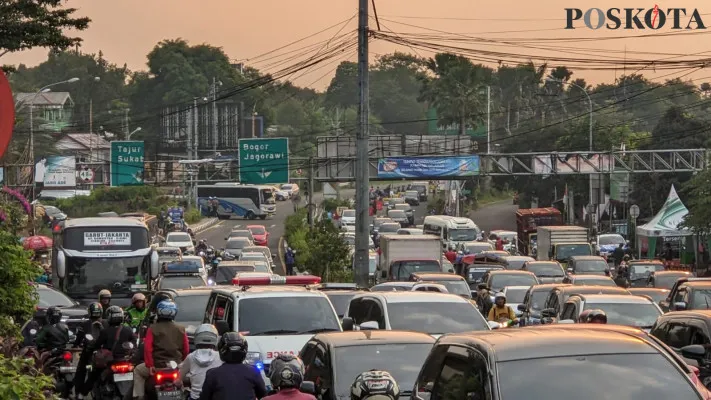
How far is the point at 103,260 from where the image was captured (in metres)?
34.2

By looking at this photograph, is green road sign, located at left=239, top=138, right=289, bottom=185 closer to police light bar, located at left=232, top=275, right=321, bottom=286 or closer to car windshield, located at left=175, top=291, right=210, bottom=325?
police light bar, located at left=232, top=275, right=321, bottom=286

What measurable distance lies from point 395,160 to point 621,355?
53515mm

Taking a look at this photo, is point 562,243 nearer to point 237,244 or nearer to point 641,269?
point 641,269

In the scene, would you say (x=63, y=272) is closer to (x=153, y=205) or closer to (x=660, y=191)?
(x=660, y=191)

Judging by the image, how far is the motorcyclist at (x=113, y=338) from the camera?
1627cm

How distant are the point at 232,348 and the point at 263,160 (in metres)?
46.5

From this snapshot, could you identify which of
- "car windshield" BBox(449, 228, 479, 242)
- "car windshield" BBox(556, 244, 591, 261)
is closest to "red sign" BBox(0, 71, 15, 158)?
"car windshield" BBox(556, 244, 591, 261)

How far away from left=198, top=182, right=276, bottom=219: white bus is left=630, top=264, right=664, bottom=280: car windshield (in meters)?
65.2

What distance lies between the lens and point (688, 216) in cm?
5275

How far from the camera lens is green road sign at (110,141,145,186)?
59.3 metres

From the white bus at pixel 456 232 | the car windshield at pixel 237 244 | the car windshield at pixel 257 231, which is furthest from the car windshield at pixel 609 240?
the car windshield at pixel 257 231

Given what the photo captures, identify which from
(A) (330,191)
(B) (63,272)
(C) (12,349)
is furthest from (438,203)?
(C) (12,349)

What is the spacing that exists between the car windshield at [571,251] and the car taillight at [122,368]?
122 ft

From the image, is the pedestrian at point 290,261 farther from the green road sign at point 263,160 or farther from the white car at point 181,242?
the white car at point 181,242
